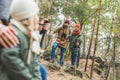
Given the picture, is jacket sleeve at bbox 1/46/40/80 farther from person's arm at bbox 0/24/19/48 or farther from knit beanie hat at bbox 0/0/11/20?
knit beanie hat at bbox 0/0/11/20

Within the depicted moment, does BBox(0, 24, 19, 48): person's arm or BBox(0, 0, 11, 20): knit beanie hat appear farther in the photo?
BBox(0, 0, 11, 20): knit beanie hat

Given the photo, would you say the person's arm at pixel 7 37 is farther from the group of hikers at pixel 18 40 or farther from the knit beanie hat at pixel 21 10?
the knit beanie hat at pixel 21 10

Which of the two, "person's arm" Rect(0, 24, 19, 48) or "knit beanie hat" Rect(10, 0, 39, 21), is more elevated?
"knit beanie hat" Rect(10, 0, 39, 21)

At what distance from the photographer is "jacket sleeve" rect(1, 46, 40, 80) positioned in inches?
87.0

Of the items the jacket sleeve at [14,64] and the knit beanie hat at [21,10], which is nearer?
the jacket sleeve at [14,64]

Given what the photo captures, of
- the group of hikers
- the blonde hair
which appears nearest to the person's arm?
the group of hikers

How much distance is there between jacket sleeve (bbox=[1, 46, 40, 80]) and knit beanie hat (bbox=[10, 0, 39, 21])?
0.29m

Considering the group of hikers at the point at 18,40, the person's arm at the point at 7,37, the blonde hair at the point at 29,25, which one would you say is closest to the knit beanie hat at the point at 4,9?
the group of hikers at the point at 18,40

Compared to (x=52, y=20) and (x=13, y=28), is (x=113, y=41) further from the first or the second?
(x=13, y=28)

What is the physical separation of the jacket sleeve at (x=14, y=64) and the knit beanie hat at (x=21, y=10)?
290 mm

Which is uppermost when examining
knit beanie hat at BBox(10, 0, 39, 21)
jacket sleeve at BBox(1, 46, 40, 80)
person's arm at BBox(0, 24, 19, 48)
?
knit beanie hat at BBox(10, 0, 39, 21)

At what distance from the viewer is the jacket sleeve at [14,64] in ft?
7.25

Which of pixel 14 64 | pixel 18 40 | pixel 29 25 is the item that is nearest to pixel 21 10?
pixel 29 25

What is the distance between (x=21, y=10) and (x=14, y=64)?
0.45 m
